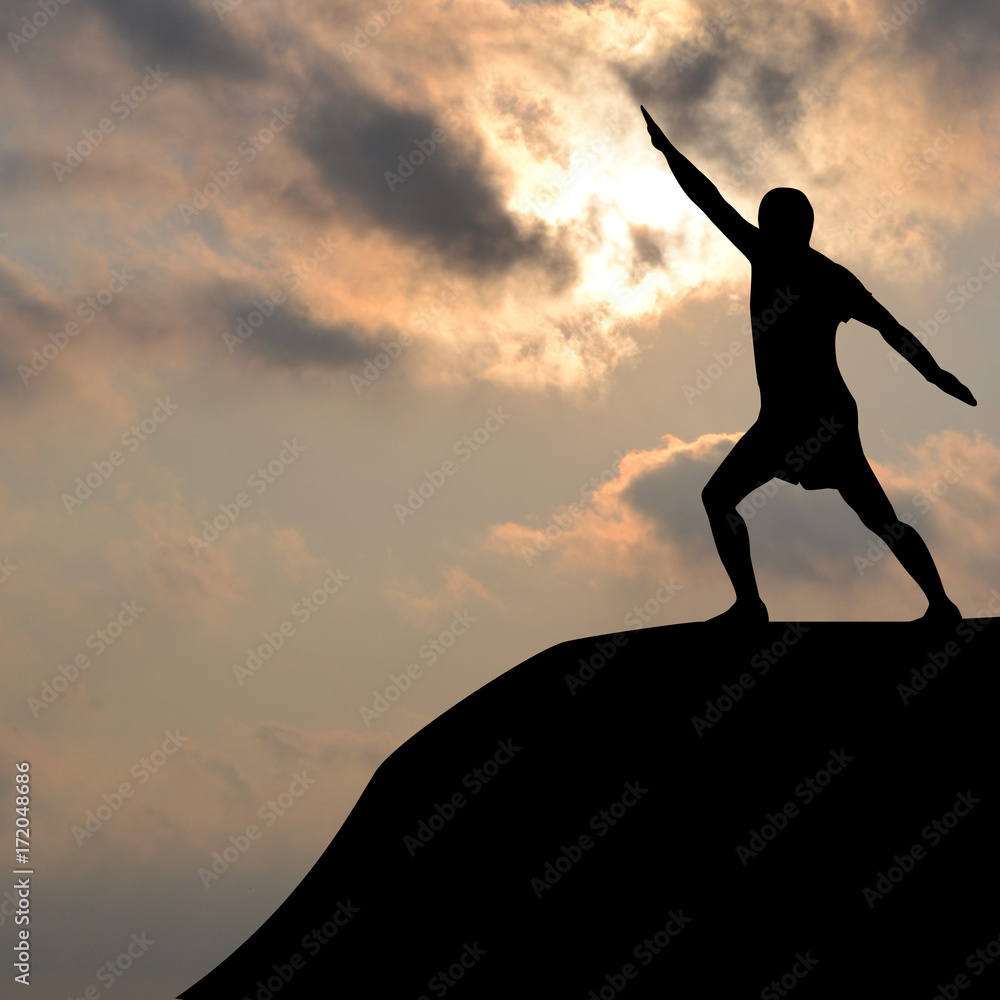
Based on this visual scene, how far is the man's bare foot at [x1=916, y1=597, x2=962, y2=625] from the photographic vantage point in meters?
7.79

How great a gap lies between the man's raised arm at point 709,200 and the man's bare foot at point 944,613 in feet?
9.59

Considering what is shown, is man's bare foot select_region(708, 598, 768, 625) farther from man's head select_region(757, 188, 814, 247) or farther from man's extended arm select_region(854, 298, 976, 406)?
man's head select_region(757, 188, 814, 247)

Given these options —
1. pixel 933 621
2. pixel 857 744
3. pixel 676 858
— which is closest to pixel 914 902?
pixel 857 744

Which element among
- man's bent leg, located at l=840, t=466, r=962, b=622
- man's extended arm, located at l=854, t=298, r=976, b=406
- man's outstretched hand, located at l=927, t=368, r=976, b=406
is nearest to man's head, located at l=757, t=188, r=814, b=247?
man's extended arm, located at l=854, t=298, r=976, b=406

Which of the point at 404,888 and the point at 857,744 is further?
the point at 404,888

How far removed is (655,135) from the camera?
812cm

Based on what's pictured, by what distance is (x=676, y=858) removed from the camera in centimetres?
736

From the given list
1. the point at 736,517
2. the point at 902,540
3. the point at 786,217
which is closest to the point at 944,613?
the point at 902,540

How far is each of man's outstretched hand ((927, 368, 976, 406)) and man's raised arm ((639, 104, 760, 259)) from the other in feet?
5.32

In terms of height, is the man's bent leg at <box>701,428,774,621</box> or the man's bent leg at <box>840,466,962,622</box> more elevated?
the man's bent leg at <box>701,428,774,621</box>

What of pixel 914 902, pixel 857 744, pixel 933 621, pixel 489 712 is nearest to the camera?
pixel 914 902

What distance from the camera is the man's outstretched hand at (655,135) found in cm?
811

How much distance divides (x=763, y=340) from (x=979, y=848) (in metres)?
3.81

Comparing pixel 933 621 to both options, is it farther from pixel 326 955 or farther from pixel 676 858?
pixel 326 955
